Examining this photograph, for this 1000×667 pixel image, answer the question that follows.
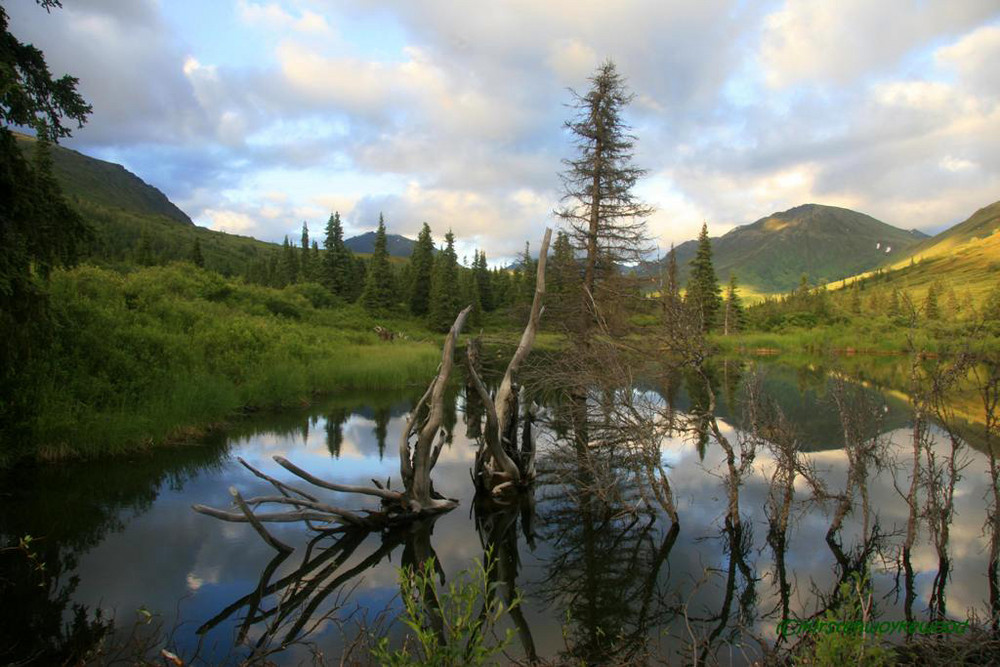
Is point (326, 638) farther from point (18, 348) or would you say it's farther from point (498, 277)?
point (498, 277)

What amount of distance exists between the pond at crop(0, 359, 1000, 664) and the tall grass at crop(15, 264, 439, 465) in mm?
915

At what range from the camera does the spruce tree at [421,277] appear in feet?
202

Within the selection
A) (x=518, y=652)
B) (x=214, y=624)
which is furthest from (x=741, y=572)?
(x=214, y=624)

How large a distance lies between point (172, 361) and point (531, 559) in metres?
12.9

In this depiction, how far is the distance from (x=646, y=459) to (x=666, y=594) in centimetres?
209

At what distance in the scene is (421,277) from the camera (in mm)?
62250

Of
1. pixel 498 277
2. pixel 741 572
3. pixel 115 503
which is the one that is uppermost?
pixel 498 277

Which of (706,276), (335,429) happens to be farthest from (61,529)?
(706,276)

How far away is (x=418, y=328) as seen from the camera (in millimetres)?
55062

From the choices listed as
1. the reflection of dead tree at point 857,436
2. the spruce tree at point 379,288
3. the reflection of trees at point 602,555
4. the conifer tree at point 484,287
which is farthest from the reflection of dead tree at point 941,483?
the conifer tree at point 484,287

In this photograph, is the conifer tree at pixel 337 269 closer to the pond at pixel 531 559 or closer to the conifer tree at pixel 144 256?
the conifer tree at pixel 144 256

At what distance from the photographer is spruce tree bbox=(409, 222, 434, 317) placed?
202ft

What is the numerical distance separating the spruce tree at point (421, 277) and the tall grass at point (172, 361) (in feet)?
90.0

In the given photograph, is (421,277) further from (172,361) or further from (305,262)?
(172,361)
